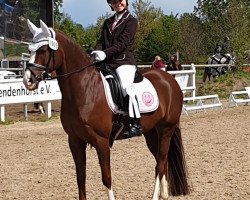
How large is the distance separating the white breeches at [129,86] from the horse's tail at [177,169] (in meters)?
1.11

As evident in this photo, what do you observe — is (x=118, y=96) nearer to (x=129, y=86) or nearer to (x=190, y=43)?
(x=129, y=86)

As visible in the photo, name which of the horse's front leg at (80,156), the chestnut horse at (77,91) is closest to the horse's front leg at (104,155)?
the chestnut horse at (77,91)

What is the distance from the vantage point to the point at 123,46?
255 inches

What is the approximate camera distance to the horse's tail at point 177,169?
7.39m

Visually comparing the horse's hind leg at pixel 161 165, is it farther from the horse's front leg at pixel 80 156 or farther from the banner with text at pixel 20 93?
the banner with text at pixel 20 93

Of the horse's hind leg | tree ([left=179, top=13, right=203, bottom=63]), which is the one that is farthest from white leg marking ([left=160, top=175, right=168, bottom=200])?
tree ([left=179, top=13, right=203, bottom=63])

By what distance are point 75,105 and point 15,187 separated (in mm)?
2385

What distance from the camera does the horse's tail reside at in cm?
739

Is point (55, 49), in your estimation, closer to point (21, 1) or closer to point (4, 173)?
point (4, 173)

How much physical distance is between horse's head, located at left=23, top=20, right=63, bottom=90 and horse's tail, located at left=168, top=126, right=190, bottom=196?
7.36ft

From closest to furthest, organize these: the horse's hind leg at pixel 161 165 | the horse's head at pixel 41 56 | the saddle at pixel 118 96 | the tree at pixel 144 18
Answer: the horse's head at pixel 41 56 < the saddle at pixel 118 96 < the horse's hind leg at pixel 161 165 < the tree at pixel 144 18

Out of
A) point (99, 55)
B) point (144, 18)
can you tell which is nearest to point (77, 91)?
point (99, 55)

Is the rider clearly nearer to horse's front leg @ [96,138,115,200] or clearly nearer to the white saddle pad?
the white saddle pad

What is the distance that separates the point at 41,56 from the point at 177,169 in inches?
101
